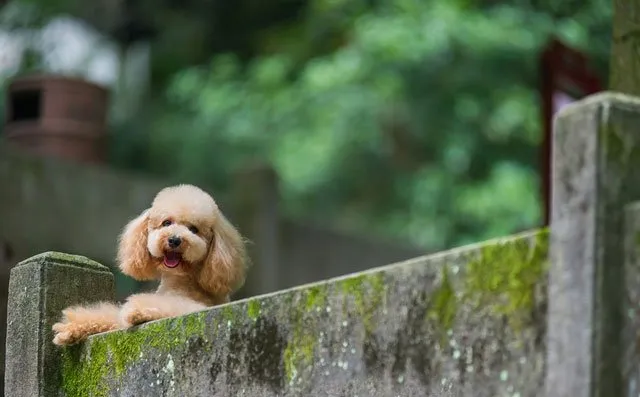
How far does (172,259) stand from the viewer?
3.81 meters

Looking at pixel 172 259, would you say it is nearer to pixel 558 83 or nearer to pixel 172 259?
pixel 172 259

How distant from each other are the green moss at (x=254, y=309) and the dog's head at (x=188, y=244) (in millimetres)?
791

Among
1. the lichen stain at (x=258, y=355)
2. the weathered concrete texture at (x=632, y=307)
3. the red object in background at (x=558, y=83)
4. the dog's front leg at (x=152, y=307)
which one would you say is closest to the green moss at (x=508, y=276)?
the weathered concrete texture at (x=632, y=307)

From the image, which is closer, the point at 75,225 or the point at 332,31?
the point at 75,225

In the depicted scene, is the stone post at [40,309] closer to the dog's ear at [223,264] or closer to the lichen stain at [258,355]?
the dog's ear at [223,264]

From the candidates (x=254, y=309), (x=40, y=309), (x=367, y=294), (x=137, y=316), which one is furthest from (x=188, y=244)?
(x=367, y=294)

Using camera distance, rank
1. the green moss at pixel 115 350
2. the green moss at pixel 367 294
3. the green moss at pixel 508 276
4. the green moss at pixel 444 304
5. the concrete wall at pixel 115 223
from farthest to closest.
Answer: the concrete wall at pixel 115 223
the green moss at pixel 115 350
the green moss at pixel 367 294
the green moss at pixel 444 304
the green moss at pixel 508 276

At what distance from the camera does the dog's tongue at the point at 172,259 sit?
380 centimetres

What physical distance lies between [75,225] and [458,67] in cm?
417

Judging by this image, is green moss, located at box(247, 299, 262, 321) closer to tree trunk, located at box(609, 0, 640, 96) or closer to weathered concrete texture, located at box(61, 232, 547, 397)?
weathered concrete texture, located at box(61, 232, 547, 397)

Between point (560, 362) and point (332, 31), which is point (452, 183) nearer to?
point (332, 31)

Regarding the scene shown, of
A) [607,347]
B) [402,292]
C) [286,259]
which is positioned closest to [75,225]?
[286,259]

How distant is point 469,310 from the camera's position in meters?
2.37

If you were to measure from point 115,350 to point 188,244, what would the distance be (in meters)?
0.44
